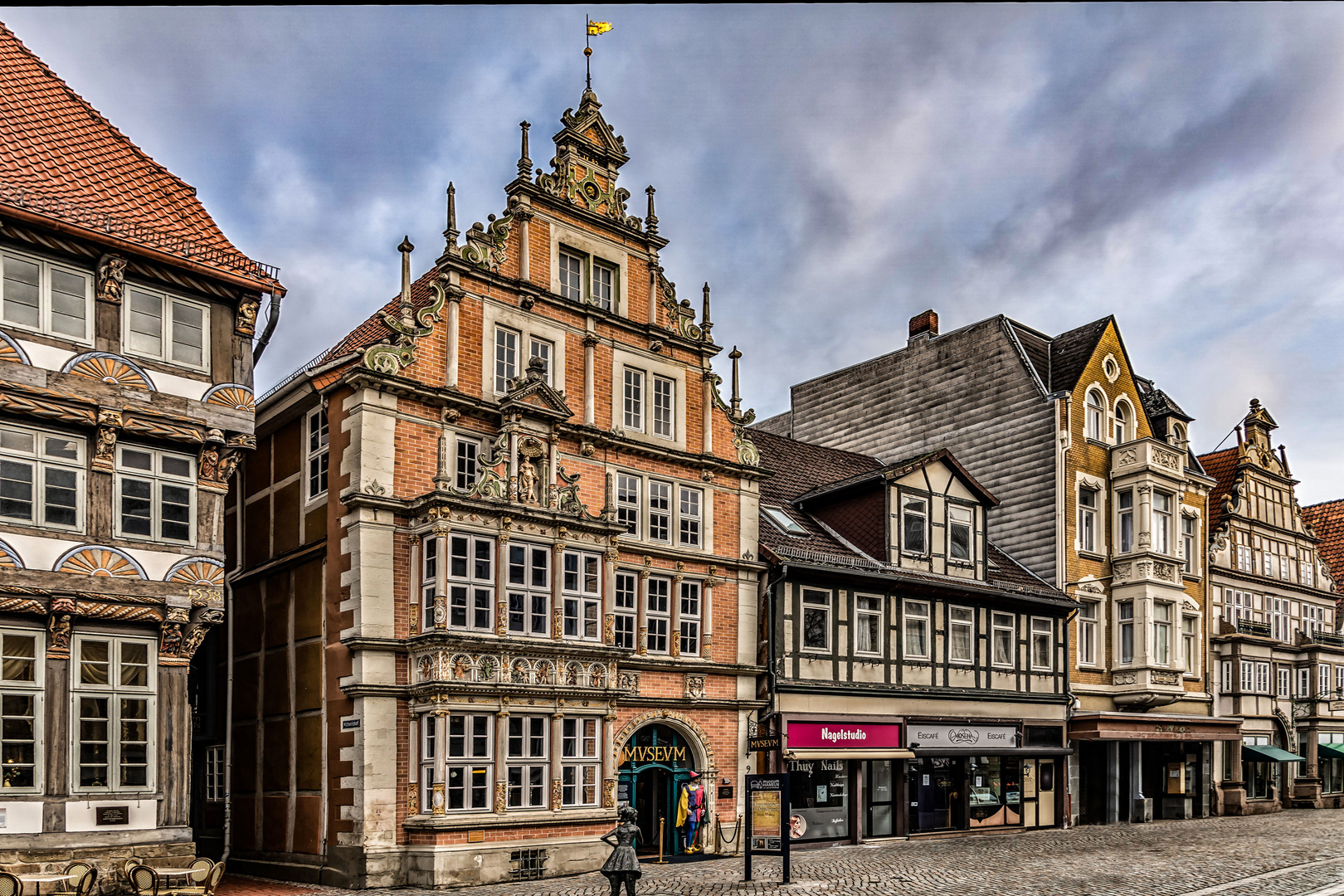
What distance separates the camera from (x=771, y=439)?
1431 inches

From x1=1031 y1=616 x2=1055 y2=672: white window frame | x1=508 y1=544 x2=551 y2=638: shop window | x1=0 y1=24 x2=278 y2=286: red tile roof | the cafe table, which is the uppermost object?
x1=0 y1=24 x2=278 y2=286: red tile roof

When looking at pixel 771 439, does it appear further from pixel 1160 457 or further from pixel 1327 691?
pixel 1327 691

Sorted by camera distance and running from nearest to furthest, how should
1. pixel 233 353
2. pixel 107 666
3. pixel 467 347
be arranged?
1. pixel 107 666
2. pixel 233 353
3. pixel 467 347

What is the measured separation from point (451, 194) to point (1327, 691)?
1634 inches

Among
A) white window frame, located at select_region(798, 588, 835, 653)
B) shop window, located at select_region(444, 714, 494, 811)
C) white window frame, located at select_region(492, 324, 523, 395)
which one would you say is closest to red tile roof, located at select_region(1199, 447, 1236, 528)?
white window frame, located at select_region(798, 588, 835, 653)

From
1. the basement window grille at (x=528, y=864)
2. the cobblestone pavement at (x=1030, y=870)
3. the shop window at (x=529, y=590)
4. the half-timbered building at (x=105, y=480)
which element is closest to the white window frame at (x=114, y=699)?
the half-timbered building at (x=105, y=480)

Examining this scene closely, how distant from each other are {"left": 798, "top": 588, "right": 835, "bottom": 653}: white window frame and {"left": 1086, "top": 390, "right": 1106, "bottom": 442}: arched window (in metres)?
14.1

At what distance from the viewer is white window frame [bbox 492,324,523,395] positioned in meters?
24.9

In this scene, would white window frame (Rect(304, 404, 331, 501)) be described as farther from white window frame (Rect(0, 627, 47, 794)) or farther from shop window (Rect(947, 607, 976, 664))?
shop window (Rect(947, 607, 976, 664))

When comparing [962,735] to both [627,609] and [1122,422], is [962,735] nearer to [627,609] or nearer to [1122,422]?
[627,609]

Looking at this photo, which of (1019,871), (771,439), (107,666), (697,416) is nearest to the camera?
(107,666)

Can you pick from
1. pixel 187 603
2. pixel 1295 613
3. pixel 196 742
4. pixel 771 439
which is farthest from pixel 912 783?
pixel 1295 613

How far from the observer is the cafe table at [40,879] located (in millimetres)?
17016

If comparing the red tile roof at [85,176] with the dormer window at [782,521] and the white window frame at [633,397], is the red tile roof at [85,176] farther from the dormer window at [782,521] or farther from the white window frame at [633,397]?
the dormer window at [782,521]
